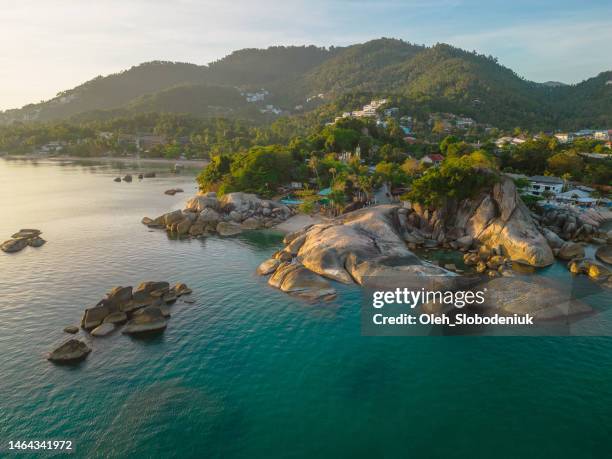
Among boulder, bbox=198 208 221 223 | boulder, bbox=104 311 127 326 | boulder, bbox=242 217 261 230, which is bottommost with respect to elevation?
boulder, bbox=104 311 127 326

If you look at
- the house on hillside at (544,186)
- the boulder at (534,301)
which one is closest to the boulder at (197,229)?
the boulder at (534,301)

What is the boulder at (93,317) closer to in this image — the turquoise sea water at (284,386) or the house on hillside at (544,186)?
the turquoise sea water at (284,386)

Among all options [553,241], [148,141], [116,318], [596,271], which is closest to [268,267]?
[116,318]

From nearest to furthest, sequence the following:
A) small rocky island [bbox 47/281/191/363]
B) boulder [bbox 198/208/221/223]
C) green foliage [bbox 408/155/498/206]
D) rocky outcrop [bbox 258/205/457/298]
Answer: small rocky island [bbox 47/281/191/363]
rocky outcrop [bbox 258/205/457/298]
green foliage [bbox 408/155/498/206]
boulder [bbox 198/208/221/223]

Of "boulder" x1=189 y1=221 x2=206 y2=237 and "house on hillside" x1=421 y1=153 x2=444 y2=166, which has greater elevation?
"house on hillside" x1=421 y1=153 x2=444 y2=166

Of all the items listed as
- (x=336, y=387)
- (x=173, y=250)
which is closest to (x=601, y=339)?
(x=336, y=387)

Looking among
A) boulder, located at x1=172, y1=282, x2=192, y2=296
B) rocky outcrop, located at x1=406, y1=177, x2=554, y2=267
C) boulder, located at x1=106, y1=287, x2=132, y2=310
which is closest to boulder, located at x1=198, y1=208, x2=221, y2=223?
boulder, located at x1=172, y1=282, x2=192, y2=296

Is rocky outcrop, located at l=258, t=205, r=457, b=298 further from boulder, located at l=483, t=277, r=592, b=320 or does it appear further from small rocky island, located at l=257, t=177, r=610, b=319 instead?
boulder, located at l=483, t=277, r=592, b=320

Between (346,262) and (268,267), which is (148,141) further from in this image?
(346,262)
